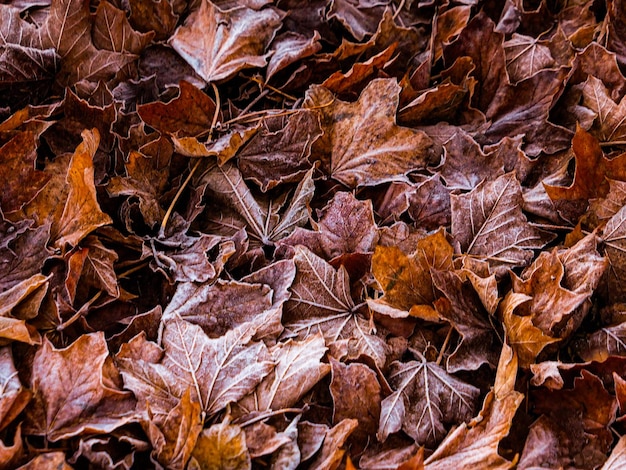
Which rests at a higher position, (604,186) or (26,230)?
(604,186)

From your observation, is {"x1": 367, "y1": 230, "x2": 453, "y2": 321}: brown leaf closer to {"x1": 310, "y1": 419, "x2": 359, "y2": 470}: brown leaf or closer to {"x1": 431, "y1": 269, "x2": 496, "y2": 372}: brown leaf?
{"x1": 431, "y1": 269, "x2": 496, "y2": 372}: brown leaf

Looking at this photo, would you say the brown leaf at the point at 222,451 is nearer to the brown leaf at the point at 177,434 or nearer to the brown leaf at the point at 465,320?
the brown leaf at the point at 177,434

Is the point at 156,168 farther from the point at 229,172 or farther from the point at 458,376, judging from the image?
the point at 458,376

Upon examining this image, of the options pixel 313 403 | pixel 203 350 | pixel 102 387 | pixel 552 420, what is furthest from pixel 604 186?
pixel 102 387

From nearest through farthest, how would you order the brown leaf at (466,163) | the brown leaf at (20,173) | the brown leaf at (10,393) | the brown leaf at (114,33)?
1. the brown leaf at (10,393)
2. the brown leaf at (20,173)
3. the brown leaf at (466,163)
4. the brown leaf at (114,33)

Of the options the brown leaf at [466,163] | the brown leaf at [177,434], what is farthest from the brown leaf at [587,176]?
the brown leaf at [177,434]

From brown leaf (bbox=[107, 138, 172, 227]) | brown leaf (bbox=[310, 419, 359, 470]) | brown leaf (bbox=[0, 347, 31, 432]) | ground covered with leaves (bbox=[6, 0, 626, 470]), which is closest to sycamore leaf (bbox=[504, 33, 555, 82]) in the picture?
ground covered with leaves (bbox=[6, 0, 626, 470])

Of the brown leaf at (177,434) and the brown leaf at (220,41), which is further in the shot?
the brown leaf at (220,41)
